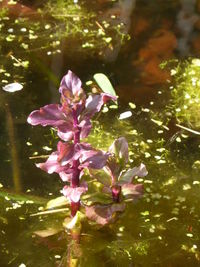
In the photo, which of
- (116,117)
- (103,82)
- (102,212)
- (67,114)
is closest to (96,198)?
(102,212)

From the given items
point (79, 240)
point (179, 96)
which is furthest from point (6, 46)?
point (79, 240)

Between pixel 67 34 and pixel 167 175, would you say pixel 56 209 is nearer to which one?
pixel 167 175

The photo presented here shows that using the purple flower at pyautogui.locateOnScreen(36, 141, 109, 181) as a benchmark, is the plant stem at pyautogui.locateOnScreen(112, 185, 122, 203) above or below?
below

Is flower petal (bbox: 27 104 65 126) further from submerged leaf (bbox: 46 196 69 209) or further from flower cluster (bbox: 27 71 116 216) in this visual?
submerged leaf (bbox: 46 196 69 209)

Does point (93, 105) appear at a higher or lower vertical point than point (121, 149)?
higher

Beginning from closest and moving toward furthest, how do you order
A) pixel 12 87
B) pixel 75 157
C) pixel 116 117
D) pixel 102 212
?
pixel 75 157 < pixel 102 212 < pixel 116 117 < pixel 12 87

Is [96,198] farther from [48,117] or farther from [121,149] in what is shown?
[48,117]

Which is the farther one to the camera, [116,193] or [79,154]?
[116,193]

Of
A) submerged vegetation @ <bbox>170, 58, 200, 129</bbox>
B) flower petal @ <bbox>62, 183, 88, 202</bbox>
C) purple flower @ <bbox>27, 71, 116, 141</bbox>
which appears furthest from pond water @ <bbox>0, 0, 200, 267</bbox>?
purple flower @ <bbox>27, 71, 116, 141</bbox>

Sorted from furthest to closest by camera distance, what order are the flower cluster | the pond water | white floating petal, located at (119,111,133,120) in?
white floating petal, located at (119,111,133,120) < the pond water < the flower cluster
